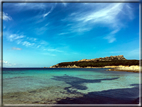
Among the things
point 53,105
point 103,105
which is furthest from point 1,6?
point 103,105

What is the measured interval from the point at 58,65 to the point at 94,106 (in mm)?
183914

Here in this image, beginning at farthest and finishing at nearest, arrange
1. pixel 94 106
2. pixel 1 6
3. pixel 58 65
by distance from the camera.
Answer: pixel 58 65 < pixel 94 106 < pixel 1 6

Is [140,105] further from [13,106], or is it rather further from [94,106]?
[13,106]

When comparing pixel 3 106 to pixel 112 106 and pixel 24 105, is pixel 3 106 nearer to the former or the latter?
pixel 24 105

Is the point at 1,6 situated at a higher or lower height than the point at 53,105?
higher

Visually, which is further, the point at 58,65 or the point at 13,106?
the point at 58,65

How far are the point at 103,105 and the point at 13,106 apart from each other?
266 inches

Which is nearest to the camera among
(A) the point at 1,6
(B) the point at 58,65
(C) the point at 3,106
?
(A) the point at 1,6

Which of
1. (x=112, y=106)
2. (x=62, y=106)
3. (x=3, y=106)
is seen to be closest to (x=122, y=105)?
(x=112, y=106)

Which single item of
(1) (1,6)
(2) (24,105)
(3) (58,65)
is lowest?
(3) (58,65)

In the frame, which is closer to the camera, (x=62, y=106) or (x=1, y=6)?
(x=1, y=6)

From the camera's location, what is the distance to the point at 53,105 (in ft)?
26.0

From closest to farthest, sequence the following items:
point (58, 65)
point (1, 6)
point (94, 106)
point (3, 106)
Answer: point (1, 6) → point (94, 106) → point (3, 106) → point (58, 65)

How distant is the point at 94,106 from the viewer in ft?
23.9
